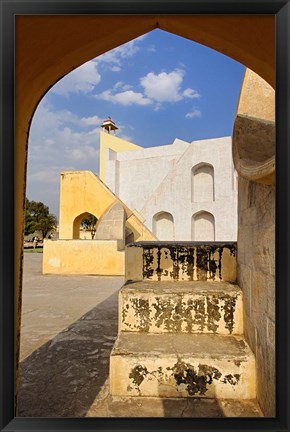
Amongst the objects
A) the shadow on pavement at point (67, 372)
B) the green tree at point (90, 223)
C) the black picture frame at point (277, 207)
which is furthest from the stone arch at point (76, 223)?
the green tree at point (90, 223)

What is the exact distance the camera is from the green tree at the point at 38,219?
26.7 metres

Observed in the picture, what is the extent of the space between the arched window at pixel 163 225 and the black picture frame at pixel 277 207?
1906 centimetres

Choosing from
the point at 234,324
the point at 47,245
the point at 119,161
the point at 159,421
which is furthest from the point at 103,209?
the point at 119,161

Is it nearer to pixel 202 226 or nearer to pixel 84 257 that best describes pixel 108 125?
pixel 202 226

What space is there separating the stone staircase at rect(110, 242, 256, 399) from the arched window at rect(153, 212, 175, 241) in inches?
677

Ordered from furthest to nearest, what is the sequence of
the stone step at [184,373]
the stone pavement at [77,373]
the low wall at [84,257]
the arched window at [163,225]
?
the arched window at [163,225] < the low wall at [84,257] < the stone step at [184,373] < the stone pavement at [77,373]

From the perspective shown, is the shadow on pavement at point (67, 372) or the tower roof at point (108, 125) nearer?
the shadow on pavement at point (67, 372)

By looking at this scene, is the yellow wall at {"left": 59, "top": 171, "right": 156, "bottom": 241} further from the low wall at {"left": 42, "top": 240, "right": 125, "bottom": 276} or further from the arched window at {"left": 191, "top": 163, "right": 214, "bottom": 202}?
the arched window at {"left": 191, "top": 163, "right": 214, "bottom": 202}

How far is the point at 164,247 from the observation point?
2.73 metres

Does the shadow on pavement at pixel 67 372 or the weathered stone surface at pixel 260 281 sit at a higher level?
the weathered stone surface at pixel 260 281

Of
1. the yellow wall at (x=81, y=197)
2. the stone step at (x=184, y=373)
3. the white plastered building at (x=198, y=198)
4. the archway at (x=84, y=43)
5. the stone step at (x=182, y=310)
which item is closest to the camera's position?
the archway at (x=84, y=43)

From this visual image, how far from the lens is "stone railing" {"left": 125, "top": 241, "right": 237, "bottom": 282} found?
2629 mm

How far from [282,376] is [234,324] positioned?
1483 millimetres

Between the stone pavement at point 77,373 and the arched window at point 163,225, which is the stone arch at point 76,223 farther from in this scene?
the arched window at point 163,225
